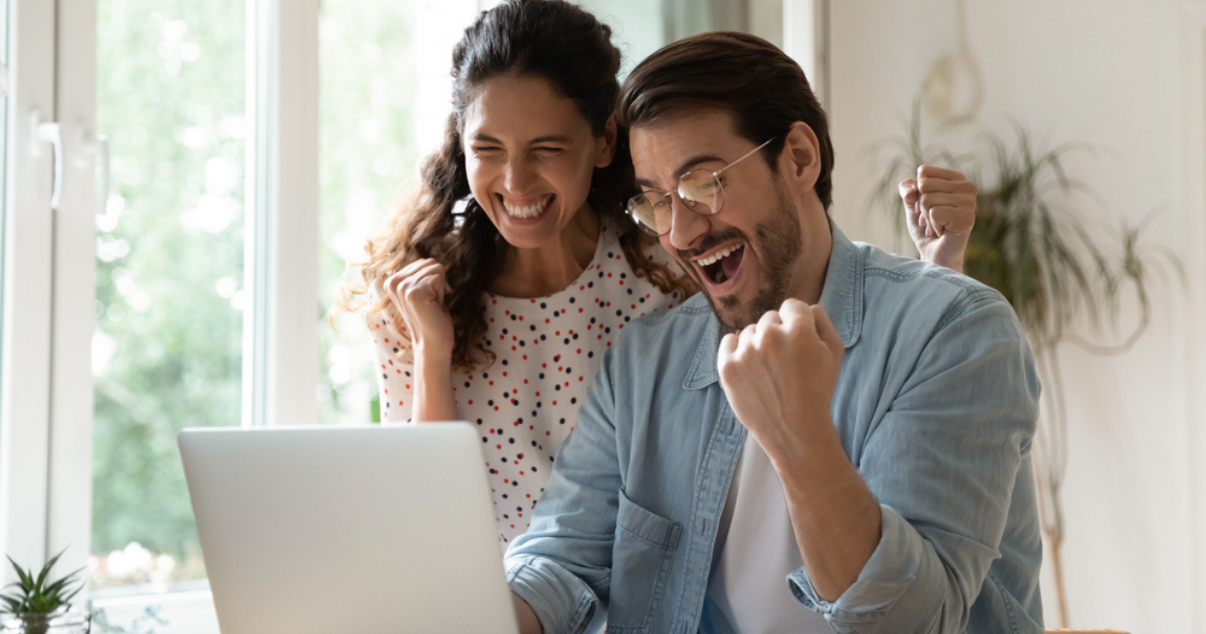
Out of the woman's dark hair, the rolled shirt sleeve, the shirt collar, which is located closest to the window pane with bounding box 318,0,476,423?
the woman's dark hair

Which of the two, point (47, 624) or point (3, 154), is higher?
point (3, 154)

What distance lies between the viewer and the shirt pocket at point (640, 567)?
4.33 ft

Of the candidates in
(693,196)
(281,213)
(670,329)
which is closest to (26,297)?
(281,213)

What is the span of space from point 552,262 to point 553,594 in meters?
0.67

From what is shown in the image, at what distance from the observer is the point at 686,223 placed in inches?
51.8

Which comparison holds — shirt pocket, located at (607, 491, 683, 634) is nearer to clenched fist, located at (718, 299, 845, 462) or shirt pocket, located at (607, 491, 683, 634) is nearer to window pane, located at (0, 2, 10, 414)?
clenched fist, located at (718, 299, 845, 462)

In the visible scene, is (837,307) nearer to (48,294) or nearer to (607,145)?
(607,145)

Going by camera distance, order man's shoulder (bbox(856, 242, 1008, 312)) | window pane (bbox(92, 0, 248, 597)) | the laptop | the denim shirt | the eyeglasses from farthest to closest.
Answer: window pane (bbox(92, 0, 248, 597)) → the eyeglasses → man's shoulder (bbox(856, 242, 1008, 312)) → the denim shirt → the laptop

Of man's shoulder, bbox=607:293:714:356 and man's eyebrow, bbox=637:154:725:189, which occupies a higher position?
man's eyebrow, bbox=637:154:725:189

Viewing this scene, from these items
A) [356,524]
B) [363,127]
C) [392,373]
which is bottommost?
[356,524]

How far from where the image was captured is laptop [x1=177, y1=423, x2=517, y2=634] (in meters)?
0.89

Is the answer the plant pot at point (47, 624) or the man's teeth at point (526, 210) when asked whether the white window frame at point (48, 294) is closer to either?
the plant pot at point (47, 624)

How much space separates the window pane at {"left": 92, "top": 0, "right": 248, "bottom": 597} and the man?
1292 mm

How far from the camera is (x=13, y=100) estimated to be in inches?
83.9
